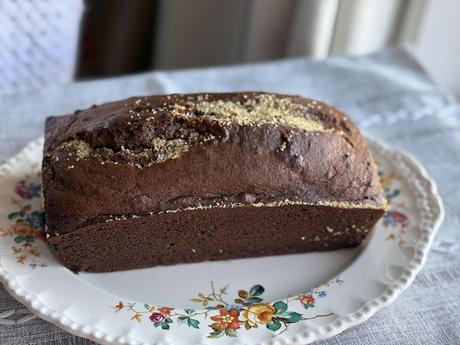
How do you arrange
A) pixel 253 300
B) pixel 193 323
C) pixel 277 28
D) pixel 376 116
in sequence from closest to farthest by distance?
pixel 193 323, pixel 253 300, pixel 376 116, pixel 277 28

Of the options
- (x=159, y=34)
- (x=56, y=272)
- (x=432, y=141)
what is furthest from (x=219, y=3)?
(x=56, y=272)

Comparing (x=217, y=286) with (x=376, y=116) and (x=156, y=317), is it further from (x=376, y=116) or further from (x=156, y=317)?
(x=376, y=116)

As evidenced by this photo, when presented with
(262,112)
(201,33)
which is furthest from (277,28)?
(262,112)

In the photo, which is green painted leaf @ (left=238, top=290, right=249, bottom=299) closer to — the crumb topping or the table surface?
the table surface

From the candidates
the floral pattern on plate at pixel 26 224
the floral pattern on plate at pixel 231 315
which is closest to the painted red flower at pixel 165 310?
the floral pattern on plate at pixel 231 315

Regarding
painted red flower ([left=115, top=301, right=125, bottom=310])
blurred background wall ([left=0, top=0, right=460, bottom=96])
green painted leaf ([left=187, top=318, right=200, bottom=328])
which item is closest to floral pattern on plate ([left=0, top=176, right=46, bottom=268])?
painted red flower ([left=115, top=301, right=125, bottom=310])

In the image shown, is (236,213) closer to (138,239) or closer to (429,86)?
(138,239)

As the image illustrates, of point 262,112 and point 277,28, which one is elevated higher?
point 262,112

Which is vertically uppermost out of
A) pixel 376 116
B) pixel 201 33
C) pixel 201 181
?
pixel 201 181
